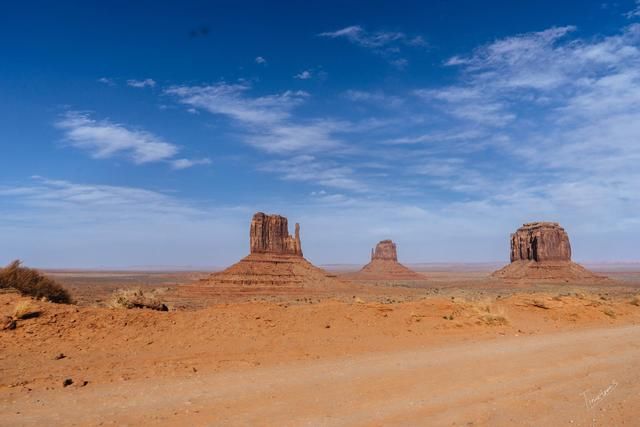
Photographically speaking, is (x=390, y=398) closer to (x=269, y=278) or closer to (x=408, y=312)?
(x=408, y=312)

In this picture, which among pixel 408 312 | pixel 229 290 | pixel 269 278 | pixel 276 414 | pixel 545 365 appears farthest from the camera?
pixel 269 278

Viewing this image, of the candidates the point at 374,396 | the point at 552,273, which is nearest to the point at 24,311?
the point at 374,396

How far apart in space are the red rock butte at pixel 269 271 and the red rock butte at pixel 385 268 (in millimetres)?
51430

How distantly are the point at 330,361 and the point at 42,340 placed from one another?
6.65 m

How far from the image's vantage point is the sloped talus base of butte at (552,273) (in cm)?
10988

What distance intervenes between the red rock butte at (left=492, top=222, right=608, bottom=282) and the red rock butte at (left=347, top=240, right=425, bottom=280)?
32558 millimetres

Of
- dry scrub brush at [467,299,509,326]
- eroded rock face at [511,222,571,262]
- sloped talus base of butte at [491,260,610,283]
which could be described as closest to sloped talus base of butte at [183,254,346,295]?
sloped talus base of butte at [491,260,610,283]

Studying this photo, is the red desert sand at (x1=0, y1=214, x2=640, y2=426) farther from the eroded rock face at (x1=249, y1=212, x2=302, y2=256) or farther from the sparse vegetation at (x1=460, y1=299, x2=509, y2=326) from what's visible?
the eroded rock face at (x1=249, y1=212, x2=302, y2=256)

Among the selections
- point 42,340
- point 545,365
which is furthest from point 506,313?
point 42,340

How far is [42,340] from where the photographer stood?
1055 centimetres

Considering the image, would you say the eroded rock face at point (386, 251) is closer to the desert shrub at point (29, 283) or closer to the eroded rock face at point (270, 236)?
the eroded rock face at point (270, 236)

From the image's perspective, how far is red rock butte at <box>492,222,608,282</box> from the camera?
113375 mm

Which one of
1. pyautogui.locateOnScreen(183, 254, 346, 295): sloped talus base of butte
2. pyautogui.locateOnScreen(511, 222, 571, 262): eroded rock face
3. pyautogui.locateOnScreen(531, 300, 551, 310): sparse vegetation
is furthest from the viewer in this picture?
pyautogui.locateOnScreen(511, 222, 571, 262): eroded rock face

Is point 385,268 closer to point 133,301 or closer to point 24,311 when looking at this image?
point 133,301
